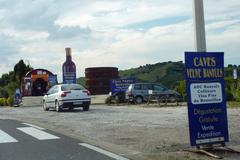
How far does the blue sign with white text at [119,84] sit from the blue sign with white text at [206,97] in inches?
1083

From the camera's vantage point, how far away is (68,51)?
143ft

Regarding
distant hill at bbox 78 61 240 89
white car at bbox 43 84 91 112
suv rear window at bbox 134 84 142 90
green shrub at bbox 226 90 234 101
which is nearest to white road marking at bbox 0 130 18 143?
white car at bbox 43 84 91 112

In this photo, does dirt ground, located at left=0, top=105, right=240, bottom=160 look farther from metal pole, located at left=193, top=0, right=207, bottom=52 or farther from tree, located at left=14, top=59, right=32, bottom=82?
tree, located at left=14, top=59, right=32, bottom=82

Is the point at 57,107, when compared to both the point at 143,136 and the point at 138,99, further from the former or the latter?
the point at 143,136

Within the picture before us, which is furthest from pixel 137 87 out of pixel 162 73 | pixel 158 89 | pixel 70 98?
pixel 162 73

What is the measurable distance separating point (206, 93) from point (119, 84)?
28347mm

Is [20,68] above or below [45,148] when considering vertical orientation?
above

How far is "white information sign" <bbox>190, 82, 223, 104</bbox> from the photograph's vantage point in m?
10.5

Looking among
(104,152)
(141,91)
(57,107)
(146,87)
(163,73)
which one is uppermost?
(163,73)

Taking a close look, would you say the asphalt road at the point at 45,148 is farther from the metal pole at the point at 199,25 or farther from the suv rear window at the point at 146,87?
the suv rear window at the point at 146,87

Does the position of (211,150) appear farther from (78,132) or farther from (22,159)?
(78,132)

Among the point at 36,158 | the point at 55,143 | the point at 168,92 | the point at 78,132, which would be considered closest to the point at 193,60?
the point at 36,158

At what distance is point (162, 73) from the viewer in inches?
2744

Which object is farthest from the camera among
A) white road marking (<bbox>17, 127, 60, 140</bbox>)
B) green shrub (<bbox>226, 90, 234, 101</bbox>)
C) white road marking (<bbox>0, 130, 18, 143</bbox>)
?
green shrub (<bbox>226, 90, 234, 101</bbox>)
